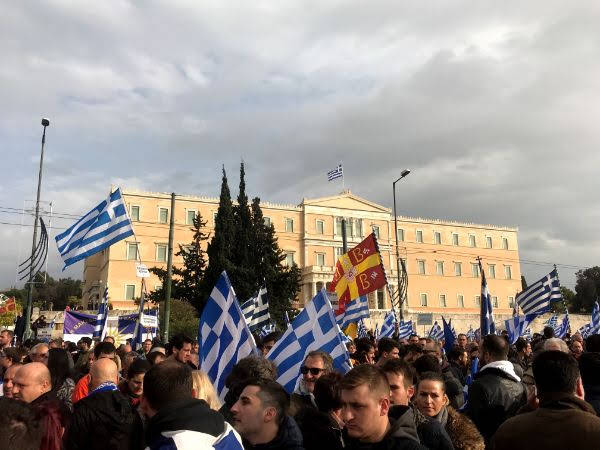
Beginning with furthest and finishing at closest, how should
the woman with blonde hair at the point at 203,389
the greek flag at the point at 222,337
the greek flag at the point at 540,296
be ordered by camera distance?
the greek flag at the point at 540,296
the greek flag at the point at 222,337
the woman with blonde hair at the point at 203,389

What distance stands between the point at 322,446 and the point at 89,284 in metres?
71.7

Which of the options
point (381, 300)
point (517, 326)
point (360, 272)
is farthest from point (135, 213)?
point (517, 326)

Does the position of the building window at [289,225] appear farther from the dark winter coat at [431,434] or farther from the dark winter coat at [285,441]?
the dark winter coat at [285,441]

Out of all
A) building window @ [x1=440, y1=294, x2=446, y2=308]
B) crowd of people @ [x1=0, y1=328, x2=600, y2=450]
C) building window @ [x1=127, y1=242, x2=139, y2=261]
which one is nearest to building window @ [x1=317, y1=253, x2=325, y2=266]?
building window @ [x1=440, y1=294, x2=446, y2=308]

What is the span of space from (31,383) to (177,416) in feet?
6.18

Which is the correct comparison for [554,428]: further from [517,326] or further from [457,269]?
[457,269]

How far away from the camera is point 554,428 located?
8.32 ft

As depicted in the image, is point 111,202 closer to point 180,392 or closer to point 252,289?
point 180,392

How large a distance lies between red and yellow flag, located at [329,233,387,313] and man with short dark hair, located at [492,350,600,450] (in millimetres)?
8996

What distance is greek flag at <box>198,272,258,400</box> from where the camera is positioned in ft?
17.5

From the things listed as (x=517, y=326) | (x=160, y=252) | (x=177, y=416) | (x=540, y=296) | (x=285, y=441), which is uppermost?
(x=160, y=252)

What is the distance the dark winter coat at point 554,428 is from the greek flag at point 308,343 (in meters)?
3.15

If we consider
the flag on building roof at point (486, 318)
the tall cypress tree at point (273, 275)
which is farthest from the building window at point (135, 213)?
the flag on building roof at point (486, 318)

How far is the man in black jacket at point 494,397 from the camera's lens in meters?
4.39
